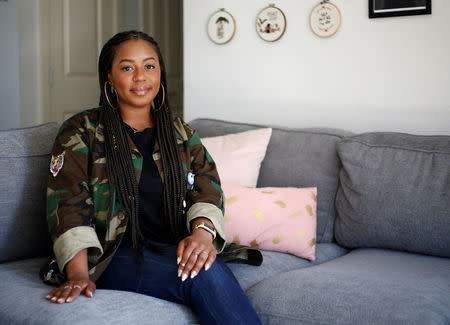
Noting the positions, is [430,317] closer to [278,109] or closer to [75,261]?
[75,261]

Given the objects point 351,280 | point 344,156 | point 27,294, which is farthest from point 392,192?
point 27,294

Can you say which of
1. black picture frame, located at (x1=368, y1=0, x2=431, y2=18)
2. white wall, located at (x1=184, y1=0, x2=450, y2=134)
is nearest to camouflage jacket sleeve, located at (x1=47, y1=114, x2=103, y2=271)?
white wall, located at (x1=184, y1=0, x2=450, y2=134)

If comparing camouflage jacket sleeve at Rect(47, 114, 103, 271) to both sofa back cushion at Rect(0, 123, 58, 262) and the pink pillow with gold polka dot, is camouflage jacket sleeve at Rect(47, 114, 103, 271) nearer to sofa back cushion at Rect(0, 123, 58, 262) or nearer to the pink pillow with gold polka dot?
sofa back cushion at Rect(0, 123, 58, 262)

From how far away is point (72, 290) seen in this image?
141cm

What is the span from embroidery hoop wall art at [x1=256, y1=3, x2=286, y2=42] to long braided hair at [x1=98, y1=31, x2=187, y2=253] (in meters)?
1.14

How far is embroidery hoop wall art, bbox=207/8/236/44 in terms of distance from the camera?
120 inches

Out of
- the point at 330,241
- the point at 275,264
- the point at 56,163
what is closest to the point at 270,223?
the point at 275,264

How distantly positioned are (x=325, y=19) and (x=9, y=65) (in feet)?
7.26

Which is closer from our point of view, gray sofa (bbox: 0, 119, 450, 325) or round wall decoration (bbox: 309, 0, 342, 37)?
gray sofa (bbox: 0, 119, 450, 325)

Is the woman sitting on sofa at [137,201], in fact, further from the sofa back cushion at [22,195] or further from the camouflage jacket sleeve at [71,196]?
the sofa back cushion at [22,195]

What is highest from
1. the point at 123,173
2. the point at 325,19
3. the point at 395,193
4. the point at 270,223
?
the point at 325,19

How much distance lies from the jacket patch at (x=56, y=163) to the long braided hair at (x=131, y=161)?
0.44 feet

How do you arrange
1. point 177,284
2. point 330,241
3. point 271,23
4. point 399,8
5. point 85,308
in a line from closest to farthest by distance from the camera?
point 85,308, point 177,284, point 330,241, point 399,8, point 271,23

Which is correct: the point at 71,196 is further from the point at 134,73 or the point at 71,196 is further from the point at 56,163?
the point at 134,73
